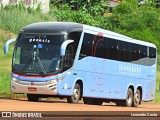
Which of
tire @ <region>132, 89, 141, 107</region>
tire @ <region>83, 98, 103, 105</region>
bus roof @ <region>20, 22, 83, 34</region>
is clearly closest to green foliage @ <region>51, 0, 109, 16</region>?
tire @ <region>132, 89, 141, 107</region>

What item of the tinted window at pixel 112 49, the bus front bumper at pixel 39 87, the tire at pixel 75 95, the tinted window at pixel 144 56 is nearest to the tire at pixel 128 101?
the tinted window at pixel 144 56

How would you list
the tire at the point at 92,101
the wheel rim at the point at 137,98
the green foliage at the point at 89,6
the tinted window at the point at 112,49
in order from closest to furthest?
1. the tinted window at the point at 112,49
2. the tire at the point at 92,101
3. the wheel rim at the point at 137,98
4. the green foliage at the point at 89,6

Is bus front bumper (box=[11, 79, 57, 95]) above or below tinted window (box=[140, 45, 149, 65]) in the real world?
below

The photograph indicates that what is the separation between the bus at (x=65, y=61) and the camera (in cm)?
2208

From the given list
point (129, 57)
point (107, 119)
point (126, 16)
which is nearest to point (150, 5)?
point (126, 16)

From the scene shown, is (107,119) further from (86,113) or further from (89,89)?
(89,89)

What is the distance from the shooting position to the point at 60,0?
2562 inches

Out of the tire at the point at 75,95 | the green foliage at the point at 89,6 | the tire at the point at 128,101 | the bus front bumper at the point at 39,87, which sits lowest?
the tire at the point at 128,101

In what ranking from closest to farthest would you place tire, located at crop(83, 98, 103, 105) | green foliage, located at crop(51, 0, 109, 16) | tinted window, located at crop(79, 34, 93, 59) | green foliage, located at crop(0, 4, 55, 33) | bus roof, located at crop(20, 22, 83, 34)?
bus roof, located at crop(20, 22, 83, 34), tinted window, located at crop(79, 34, 93, 59), tire, located at crop(83, 98, 103, 105), green foliage, located at crop(0, 4, 55, 33), green foliage, located at crop(51, 0, 109, 16)

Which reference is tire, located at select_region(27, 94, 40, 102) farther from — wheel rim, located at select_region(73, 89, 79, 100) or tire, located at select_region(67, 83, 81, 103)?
wheel rim, located at select_region(73, 89, 79, 100)

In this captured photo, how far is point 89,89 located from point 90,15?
3696 centimetres

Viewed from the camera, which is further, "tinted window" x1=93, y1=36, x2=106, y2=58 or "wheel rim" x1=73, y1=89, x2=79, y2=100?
"tinted window" x1=93, y1=36, x2=106, y2=58

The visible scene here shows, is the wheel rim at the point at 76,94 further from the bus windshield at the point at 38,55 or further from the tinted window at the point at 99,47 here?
the tinted window at the point at 99,47

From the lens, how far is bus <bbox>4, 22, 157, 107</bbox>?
869 inches
